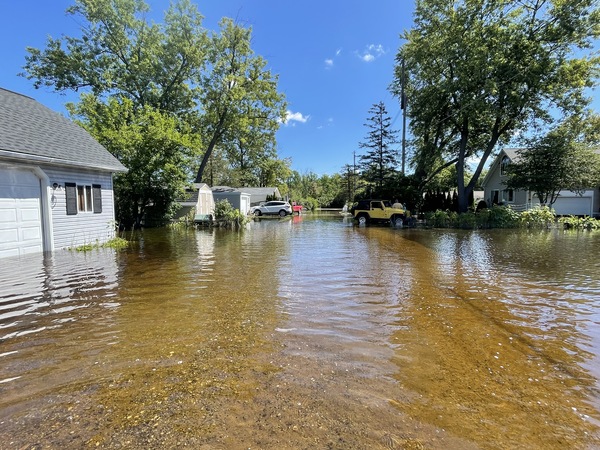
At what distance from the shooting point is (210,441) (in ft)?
7.77

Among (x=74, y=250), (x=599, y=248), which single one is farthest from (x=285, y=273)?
(x=599, y=248)

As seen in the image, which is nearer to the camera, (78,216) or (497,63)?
(78,216)

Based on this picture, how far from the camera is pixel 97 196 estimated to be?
41.8ft

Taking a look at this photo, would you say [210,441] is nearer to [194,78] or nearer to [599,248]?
[599,248]

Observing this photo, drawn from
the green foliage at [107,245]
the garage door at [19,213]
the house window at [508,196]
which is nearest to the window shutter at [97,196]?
the green foliage at [107,245]

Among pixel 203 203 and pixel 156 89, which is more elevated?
pixel 156 89

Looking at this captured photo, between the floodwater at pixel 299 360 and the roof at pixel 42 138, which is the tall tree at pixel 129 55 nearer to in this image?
the roof at pixel 42 138

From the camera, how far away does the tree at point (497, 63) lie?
20.1 metres

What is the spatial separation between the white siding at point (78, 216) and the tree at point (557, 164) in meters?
24.4

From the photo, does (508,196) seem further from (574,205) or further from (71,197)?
(71,197)

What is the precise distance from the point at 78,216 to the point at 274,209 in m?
24.5

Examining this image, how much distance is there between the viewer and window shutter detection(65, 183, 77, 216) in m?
11.2

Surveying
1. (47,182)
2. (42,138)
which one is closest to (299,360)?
(47,182)

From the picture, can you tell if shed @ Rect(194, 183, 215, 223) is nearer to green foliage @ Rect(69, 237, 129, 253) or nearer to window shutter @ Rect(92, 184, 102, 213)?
green foliage @ Rect(69, 237, 129, 253)
